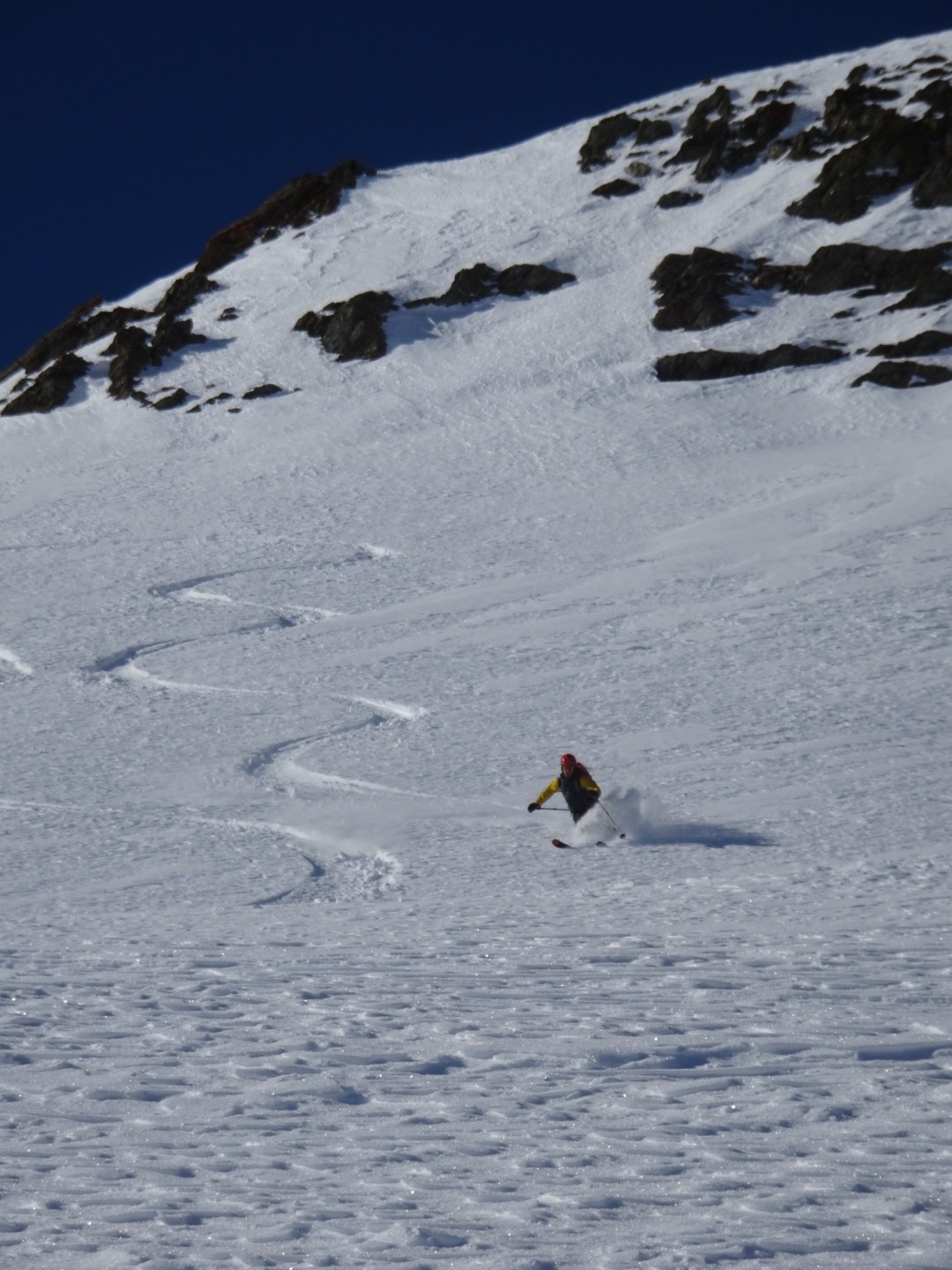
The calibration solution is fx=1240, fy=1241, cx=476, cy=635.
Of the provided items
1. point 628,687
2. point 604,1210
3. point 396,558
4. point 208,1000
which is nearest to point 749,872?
point 208,1000

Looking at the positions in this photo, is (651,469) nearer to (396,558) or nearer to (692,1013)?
(396,558)

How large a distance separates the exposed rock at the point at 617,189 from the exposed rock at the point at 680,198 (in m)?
2.32

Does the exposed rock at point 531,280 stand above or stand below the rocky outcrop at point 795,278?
above

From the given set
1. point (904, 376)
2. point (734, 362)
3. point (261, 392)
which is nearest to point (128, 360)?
point (261, 392)

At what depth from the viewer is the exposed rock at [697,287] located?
47.9m

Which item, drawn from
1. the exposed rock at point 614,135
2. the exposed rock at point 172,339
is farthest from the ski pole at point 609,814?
the exposed rock at point 614,135

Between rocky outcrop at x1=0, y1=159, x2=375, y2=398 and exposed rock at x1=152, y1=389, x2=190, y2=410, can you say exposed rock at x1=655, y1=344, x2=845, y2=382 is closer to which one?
exposed rock at x1=152, y1=389, x2=190, y2=410

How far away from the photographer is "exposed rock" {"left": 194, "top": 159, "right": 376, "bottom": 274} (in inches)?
2616

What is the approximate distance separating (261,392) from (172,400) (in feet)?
12.8

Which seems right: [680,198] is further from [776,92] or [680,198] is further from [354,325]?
[354,325]

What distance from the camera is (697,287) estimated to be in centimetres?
4928

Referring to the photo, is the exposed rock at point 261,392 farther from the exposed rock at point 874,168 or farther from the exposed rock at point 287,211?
the exposed rock at point 874,168

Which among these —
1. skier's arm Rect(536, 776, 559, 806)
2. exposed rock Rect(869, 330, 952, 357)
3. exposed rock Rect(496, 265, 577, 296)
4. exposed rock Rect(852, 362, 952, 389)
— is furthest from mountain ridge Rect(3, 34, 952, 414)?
skier's arm Rect(536, 776, 559, 806)

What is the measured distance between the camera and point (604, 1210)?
4371mm
